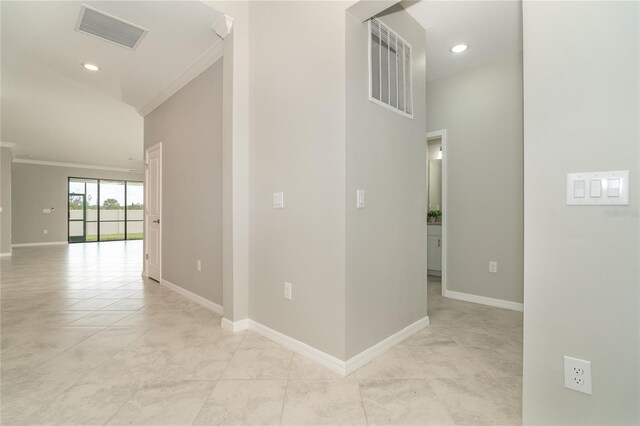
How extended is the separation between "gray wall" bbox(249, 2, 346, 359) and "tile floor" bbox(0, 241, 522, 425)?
36cm

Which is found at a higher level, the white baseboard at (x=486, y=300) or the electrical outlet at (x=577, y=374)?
the electrical outlet at (x=577, y=374)

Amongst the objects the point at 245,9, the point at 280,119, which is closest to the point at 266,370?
the point at 280,119

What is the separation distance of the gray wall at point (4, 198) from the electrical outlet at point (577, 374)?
1038 cm

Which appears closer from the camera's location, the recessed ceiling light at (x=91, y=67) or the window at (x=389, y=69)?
the window at (x=389, y=69)

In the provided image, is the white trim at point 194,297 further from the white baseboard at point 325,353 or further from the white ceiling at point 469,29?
the white ceiling at point 469,29

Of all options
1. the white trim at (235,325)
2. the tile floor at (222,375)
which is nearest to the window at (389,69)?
the tile floor at (222,375)

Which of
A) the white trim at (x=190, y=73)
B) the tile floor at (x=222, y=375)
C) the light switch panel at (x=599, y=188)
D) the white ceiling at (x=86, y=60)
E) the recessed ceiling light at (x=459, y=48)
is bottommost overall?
the tile floor at (x=222, y=375)

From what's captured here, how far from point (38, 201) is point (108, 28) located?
9548 mm

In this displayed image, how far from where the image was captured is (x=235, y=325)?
257 centimetres

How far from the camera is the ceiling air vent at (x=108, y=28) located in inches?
Answer: 98.0

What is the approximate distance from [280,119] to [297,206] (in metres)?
0.72

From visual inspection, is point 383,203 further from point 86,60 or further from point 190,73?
point 86,60

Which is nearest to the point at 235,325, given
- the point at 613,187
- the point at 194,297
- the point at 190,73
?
the point at 194,297

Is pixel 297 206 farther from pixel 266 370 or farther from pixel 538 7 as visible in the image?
pixel 538 7
